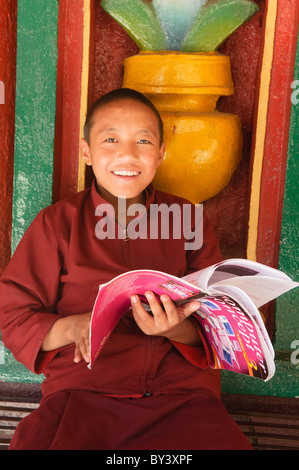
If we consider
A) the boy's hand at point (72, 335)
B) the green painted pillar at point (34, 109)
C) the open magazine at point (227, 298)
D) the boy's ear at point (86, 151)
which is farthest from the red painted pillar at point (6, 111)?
the open magazine at point (227, 298)

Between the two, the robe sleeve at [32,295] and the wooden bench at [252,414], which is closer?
the robe sleeve at [32,295]

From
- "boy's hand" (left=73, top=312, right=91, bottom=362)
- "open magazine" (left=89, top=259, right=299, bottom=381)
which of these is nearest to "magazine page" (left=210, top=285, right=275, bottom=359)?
"open magazine" (left=89, top=259, right=299, bottom=381)

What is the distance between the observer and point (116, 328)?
3.99 ft

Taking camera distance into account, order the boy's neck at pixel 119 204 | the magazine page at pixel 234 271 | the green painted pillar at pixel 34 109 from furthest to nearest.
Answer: the green painted pillar at pixel 34 109 → the boy's neck at pixel 119 204 → the magazine page at pixel 234 271

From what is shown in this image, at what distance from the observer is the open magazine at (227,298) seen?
92cm

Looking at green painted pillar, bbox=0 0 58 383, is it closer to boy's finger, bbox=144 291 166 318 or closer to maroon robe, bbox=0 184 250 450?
maroon robe, bbox=0 184 250 450

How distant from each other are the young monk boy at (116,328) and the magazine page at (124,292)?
3 centimetres

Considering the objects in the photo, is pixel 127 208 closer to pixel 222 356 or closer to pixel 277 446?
pixel 222 356

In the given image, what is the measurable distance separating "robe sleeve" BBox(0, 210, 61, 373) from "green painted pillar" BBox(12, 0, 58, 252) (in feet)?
0.89

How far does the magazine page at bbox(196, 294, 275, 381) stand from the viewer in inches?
37.9

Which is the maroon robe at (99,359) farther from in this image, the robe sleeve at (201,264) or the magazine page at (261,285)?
the magazine page at (261,285)

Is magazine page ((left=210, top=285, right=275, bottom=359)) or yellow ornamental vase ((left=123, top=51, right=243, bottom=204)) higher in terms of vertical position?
yellow ornamental vase ((left=123, top=51, right=243, bottom=204))

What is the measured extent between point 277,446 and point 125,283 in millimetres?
762
